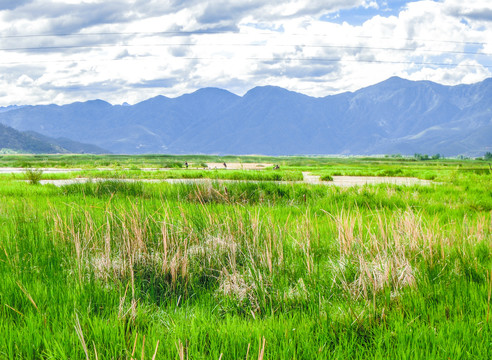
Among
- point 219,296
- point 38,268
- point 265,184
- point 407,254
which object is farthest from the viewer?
point 265,184

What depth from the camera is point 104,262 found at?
4.41 metres

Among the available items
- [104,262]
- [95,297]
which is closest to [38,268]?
[104,262]

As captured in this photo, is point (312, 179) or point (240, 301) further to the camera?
point (312, 179)

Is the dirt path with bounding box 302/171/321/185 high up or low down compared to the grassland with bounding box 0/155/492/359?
down

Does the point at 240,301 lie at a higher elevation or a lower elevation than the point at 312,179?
higher

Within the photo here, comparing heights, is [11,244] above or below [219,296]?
above

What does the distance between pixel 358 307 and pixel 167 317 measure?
1631 mm

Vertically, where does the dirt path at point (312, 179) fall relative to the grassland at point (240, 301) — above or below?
below

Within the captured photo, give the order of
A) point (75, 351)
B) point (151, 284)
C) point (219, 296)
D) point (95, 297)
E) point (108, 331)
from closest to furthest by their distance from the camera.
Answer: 1. point (75, 351)
2. point (108, 331)
3. point (95, 297)
4. point (219, 296)
5. point (151, 284)

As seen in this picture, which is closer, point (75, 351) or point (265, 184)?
point (75, 351)

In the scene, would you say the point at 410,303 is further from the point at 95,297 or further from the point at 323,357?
the point at 95,297

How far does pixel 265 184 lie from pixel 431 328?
11.1 metres

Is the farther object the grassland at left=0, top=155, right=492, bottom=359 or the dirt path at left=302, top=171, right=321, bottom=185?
the dirt path at left=302, top=171, right=321, bottom=185

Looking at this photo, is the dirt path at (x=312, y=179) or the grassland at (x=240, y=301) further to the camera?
the dirt path at (x=312, y=179)
